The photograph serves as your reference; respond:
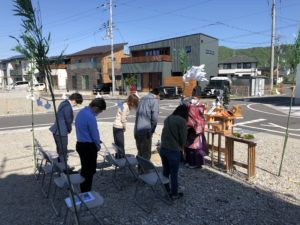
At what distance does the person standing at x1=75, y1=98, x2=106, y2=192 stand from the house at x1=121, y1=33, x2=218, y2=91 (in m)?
32.1

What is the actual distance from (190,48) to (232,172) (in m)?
34.6

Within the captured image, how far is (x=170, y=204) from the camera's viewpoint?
15.2 feet

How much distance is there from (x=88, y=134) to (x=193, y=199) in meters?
1.99

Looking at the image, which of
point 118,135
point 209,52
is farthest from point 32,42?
point 209,52

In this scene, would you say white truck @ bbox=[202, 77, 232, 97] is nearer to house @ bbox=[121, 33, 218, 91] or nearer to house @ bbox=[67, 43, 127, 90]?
house @ bbox=[121, 33, 218, 91]

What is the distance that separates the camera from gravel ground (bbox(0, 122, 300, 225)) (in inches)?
165

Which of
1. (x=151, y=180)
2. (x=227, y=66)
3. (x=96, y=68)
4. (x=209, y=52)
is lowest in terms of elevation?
(x=151, y=180)

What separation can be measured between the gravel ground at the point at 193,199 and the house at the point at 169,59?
30463 mm

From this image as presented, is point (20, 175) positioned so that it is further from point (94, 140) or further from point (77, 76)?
point (77, 76)

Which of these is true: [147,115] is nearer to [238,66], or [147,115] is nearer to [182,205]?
[182,205]

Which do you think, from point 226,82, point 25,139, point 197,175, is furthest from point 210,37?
point 197,175

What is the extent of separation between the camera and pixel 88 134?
4371 mm

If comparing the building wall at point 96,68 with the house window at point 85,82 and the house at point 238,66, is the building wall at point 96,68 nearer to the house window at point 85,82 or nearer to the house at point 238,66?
the house window at point 85,82

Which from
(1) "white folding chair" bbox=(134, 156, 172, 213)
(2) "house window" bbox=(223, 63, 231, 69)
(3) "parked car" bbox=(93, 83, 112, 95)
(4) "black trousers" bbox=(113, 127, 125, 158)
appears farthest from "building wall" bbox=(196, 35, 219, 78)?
(2) "house window" bbox=(223, 63, 231, 69)
